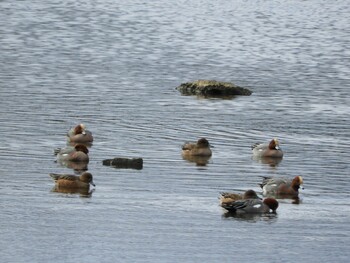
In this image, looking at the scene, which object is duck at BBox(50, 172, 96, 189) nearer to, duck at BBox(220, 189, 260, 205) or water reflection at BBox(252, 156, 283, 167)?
duck at BBox(220, 189, 260, 205)

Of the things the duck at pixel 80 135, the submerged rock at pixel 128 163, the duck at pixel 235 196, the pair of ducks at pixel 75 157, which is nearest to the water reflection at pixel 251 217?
the duck at pixel 235 196

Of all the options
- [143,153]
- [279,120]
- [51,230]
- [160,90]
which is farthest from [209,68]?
[51,230]

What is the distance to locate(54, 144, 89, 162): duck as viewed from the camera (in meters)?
30.0

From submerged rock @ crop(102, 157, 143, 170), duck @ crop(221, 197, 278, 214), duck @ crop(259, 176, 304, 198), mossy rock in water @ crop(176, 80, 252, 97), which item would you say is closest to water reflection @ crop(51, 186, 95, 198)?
submerged rock @ crop(102, 157, 143, 170)

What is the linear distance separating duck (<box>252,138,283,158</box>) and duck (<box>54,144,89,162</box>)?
4.05 metres

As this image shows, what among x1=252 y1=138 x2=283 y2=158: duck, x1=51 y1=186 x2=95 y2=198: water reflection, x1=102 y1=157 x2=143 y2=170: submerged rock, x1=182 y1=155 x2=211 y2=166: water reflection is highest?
x1=252 y1=138 x2=283 y2=158: duck

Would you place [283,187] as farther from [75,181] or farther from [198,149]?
[75,181]

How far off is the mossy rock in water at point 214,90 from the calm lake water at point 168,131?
68 centimetres

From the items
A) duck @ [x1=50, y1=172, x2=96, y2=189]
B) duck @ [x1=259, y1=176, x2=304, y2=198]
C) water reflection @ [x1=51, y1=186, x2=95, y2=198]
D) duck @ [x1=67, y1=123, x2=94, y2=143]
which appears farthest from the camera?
duck @ [x1=67, y1=123, x2=94, y2=143]

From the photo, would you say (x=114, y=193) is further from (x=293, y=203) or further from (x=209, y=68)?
(x=209, y=68)

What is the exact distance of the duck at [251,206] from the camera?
83.3 feet

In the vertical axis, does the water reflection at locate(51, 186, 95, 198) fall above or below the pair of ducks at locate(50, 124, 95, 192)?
below

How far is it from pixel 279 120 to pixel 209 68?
480 inches

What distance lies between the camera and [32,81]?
43.2 m
